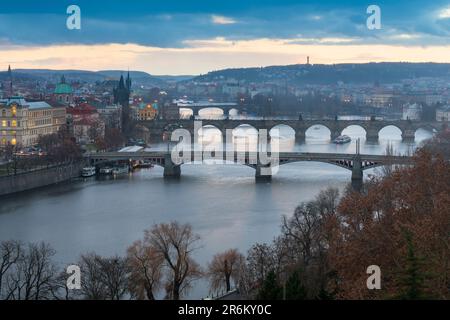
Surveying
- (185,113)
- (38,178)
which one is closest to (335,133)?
(38,178)

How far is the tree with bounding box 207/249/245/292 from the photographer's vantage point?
6871 mm

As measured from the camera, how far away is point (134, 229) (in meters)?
9.84

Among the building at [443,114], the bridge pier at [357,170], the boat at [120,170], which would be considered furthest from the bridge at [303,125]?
the bridge pier at [357,170]

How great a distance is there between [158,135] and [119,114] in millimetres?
1378

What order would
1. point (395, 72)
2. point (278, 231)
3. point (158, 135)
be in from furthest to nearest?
point (395, 72) < point (158, 135) < point (278, 231)

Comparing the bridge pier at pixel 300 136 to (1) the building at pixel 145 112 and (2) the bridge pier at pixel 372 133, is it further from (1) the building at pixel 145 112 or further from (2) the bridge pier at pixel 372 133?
(1) the building at pixel 145 112

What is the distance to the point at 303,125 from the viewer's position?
2670 centimetres

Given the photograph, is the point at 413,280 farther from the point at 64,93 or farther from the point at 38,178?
the point at 64,93

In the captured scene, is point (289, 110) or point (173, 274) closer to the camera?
point (173, 274)

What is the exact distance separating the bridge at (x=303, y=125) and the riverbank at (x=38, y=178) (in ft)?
32.8

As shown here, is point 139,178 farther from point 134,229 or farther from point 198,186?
point 134,229

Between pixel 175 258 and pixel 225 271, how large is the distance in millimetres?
667
